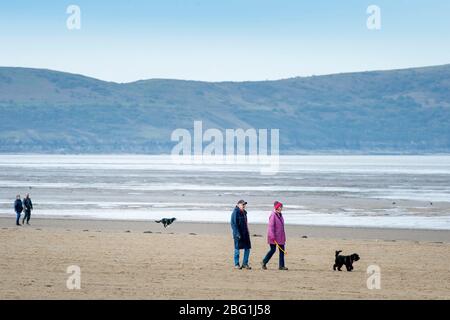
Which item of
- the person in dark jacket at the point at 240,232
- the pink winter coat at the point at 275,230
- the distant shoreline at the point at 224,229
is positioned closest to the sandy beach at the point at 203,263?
the distant shoreline at the point at 224,229

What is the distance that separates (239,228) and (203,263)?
1.62 metres

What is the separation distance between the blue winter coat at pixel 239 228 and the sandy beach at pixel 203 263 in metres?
0.73

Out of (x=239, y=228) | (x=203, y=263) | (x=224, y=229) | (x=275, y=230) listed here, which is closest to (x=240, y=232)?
(x=239, y=228)

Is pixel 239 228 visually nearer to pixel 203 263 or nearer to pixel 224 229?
pixel 203 263

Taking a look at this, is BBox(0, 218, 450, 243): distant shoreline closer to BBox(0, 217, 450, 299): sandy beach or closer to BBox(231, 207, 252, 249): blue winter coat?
BBox(0, 217, 450, 299): sandy beach

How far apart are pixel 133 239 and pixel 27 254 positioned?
5.61m

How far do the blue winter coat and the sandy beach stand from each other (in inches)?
28.9

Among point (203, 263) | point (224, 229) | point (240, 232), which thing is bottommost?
point (203, 263)

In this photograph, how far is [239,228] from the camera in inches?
831

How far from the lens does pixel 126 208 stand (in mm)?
44562

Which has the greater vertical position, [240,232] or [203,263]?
[240,232]
